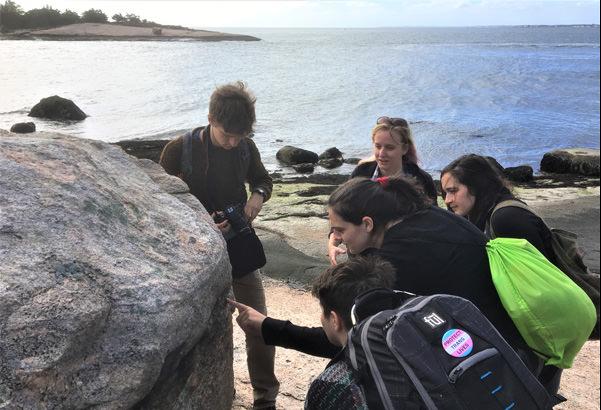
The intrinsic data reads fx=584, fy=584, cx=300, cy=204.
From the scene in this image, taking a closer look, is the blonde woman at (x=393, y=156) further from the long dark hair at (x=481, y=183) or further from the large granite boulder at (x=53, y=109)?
the large granite boulder at (x=53, y=109)

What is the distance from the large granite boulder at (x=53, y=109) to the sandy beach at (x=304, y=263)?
15550 mm

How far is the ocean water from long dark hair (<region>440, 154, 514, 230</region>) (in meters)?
9.00

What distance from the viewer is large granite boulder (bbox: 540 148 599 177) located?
18.8m

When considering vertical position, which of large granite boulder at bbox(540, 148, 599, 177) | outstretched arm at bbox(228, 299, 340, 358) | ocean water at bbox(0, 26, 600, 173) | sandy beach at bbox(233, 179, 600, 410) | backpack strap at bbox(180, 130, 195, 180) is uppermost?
backpack strap at bbox(180, 130, 195, 180)

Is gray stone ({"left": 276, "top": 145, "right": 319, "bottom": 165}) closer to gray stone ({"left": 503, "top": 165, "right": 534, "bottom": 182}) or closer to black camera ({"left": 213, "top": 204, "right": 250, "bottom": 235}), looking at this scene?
gray stone ({"left": 503, "top": 165, "right": 534, "bottom": 182})

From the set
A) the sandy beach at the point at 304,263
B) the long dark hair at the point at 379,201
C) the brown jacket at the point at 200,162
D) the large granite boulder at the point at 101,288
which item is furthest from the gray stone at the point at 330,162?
the long dark hair at the point at 379,201

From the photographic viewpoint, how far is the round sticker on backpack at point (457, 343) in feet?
5.41

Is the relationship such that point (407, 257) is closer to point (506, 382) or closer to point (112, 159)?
point (506, 382)

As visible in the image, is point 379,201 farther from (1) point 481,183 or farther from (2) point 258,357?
(2) point 258,357

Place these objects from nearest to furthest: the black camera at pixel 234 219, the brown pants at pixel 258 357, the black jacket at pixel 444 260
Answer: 1. the black jacket at pixel 444 260
2. the black camera at pixel 234 219
3. the brown pants at pixel 258 357

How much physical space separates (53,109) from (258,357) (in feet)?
86.2

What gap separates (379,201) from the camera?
7.41ft

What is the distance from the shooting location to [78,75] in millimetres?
47875

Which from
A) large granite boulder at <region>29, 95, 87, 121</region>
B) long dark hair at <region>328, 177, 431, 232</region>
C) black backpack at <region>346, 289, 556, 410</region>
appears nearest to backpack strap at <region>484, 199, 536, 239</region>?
long dark hair at <region>328, 177, 431, 232</region>
